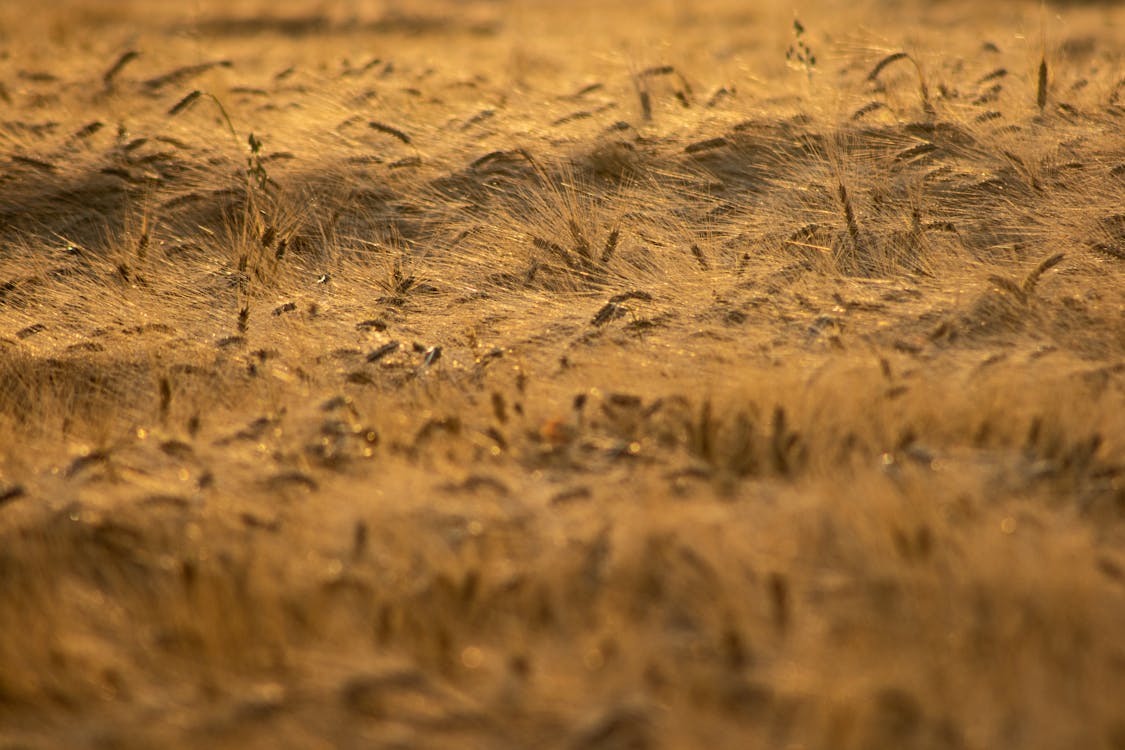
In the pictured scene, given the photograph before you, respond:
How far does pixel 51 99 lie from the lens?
4.86m

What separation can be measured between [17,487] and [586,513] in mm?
1249

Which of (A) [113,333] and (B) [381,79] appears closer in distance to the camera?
(A) [113,333]

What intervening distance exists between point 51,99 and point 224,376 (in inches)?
124

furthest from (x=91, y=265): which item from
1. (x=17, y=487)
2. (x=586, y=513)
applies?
(x=586, y=513)

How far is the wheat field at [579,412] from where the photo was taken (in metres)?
1.50

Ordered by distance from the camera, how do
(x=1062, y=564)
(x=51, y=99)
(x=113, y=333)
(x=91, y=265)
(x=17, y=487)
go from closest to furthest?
(x=1062, y=564) < (x=17, y=487) < (x=113, y=333) < (x=91, y=265) < (x=51, y=99)

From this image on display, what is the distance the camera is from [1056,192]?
3037 mm

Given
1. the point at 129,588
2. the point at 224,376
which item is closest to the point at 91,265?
the point at 224,376

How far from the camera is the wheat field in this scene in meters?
1.50

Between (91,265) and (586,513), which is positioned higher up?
(91,265)

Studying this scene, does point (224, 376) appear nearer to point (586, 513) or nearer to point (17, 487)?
point (17, 487)

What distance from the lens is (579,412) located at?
2.27m

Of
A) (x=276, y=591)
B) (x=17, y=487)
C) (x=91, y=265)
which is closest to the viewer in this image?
(x=276, y=591)

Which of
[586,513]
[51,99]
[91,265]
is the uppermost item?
[51,99]
